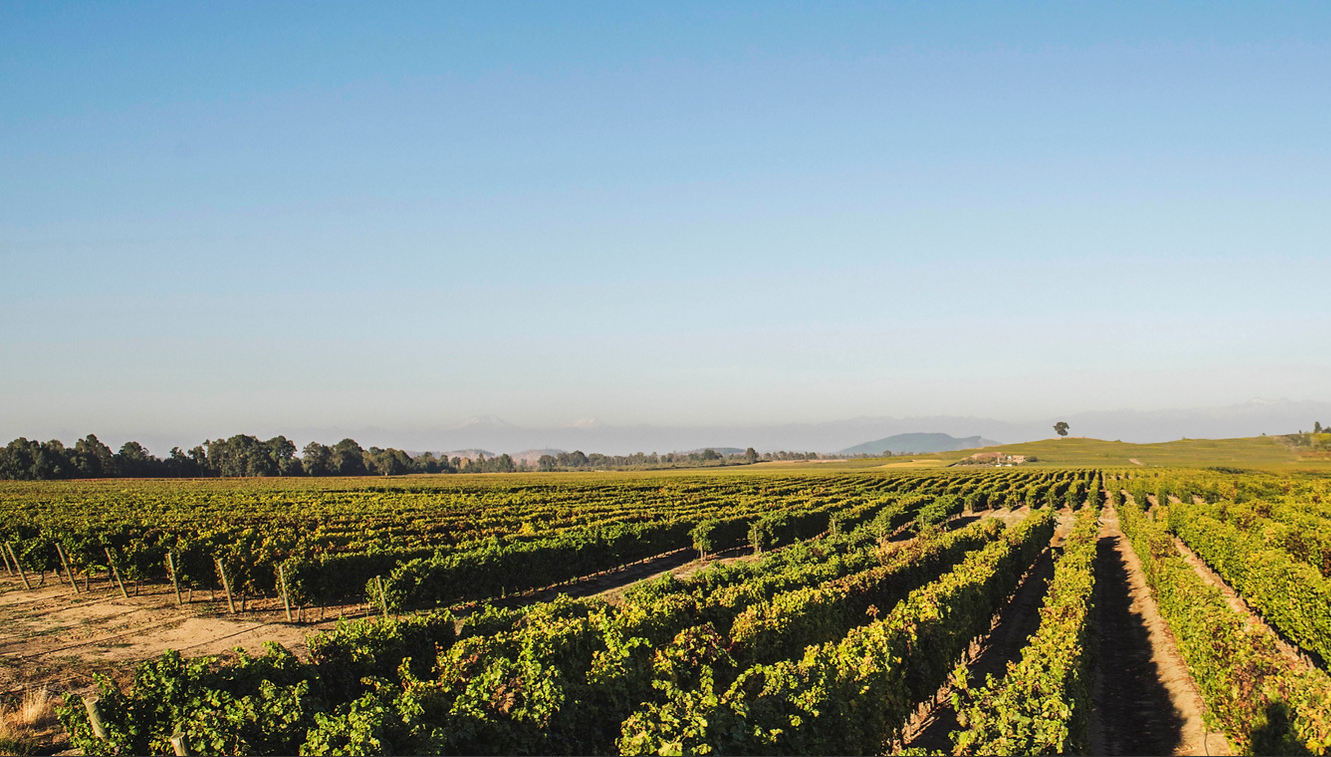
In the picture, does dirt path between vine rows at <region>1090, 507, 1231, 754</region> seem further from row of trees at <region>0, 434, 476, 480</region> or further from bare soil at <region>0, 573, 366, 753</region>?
row of trees at <region>0, 434, 476, 480</region>

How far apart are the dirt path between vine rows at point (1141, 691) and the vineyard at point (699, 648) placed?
156 millimetres

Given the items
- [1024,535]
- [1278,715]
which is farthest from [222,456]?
[1278,715]

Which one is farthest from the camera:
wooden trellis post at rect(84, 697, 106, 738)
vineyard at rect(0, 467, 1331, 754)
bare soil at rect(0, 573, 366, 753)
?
bare soil at rect(0, 573, 366, 753)

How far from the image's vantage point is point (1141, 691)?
1656 cm

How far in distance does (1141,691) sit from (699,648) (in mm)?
12476

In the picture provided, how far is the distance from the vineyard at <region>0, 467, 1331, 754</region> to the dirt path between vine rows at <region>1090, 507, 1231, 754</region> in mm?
156

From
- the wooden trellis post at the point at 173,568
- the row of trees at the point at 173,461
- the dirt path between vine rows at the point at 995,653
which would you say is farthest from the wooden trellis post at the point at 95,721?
the row of trees at the point at 173,461

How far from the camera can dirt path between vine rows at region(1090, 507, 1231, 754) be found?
1350 centimetres

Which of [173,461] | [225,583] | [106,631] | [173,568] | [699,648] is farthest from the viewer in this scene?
[173,461]

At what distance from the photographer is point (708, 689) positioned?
9844 millimetres

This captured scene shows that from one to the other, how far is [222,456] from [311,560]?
645ft

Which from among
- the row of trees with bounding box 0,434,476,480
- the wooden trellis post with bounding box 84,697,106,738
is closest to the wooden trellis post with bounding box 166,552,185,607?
the wooden trellis post with bounding box 84,697,106,738

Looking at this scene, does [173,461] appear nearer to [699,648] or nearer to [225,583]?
[225,583]

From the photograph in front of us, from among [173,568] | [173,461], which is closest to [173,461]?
[173,461]
